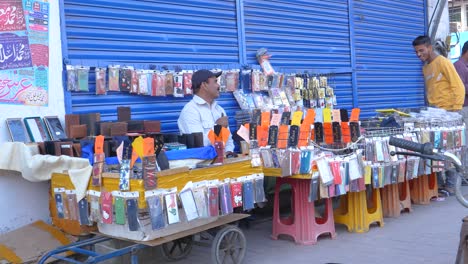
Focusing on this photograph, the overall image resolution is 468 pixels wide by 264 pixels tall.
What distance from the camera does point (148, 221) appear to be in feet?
10.6

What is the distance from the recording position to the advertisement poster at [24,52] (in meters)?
3.97

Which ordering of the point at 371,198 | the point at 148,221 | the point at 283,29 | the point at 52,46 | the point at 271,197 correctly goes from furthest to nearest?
the point at 283,29 → the point at 271,197 → the point at 371,198 → the point at 52,46 → the point at 148,221

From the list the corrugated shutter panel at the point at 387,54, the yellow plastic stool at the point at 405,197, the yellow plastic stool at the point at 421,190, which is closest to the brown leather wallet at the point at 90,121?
the yellow plastic stool at the point at 405,197

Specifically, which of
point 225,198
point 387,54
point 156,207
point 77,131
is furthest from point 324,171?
point 387,54

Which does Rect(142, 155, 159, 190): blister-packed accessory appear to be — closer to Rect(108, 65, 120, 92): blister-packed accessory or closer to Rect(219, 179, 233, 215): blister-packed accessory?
Rect(219, 179, 233, 215): blister-packed accessory

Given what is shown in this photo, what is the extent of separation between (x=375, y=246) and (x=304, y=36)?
3453mm

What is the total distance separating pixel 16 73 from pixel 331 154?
110 inches

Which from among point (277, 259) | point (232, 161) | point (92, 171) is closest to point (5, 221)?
point (92, 171)

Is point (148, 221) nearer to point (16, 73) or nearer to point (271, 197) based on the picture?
point (16, 73)

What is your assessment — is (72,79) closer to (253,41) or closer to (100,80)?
(100,80)

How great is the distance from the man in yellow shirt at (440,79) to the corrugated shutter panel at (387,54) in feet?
4.69

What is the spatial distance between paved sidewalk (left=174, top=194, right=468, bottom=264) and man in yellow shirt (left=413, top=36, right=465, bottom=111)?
169 cm

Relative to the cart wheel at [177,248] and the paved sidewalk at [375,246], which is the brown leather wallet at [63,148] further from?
the paved sidewalk at [375,246]

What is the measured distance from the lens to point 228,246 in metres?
3.98
